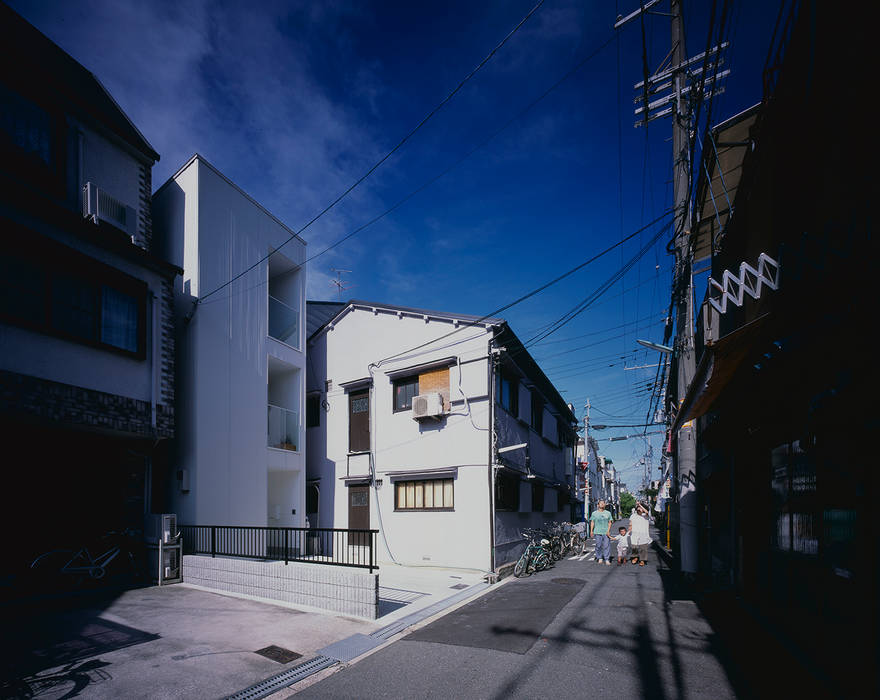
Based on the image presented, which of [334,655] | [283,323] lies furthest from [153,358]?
[334,655]

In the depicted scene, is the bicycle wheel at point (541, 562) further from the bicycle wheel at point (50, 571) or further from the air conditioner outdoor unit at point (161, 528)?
the bicycle wheel at point (50, 571)

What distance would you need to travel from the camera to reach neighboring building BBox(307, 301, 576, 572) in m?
12.5

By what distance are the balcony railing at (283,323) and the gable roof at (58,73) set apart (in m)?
4.92

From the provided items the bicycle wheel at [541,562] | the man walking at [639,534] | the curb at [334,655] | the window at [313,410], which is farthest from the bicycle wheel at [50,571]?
the man walking at [639,534]

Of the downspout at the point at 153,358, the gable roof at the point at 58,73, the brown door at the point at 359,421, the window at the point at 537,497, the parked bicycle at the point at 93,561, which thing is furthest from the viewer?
the window at the point at 537,497

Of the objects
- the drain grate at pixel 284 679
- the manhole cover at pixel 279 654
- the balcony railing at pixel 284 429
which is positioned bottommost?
the manhole cover at pixel 279 654

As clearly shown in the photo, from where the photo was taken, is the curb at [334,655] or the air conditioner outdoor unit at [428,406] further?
the air conditioner outdoor unit at [428,406]

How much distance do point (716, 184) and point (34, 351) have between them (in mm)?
12282

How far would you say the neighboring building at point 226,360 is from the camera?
10734mm

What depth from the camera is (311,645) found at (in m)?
6.28

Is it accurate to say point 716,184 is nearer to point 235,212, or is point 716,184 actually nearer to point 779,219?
point 779,219

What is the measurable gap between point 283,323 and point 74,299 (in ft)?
19.9

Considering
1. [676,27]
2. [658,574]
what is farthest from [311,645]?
[676,27]

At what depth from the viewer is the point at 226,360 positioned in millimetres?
11727
